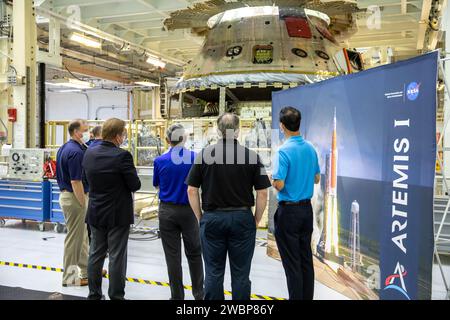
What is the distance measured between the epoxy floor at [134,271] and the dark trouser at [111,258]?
735mm

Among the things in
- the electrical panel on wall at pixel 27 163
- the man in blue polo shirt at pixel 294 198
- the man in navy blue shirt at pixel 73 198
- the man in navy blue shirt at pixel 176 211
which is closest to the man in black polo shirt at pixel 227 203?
the man in blue polo shirt at pixel 294 198

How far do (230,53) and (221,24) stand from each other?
1054 mm

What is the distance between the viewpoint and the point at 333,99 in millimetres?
5098

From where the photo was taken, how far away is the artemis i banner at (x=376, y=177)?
3.46 m

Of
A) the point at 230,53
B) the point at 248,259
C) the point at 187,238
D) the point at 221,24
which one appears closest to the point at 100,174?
the point at 187,238

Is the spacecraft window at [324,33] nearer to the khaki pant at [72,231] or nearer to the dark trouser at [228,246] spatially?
the khaki pant at [72,231]

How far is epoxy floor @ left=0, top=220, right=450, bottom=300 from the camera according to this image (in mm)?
5074

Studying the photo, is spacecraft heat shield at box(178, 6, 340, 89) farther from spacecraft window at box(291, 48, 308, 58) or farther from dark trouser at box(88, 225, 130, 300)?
dark trouser at box(88, 225, 130, 300)

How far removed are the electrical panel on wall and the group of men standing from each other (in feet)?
17.5

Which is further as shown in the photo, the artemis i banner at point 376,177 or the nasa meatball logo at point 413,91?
the nasa meatball logo at point 413,91

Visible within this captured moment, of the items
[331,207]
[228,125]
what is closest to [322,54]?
[331,207]

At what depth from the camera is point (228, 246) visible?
3.59 metres

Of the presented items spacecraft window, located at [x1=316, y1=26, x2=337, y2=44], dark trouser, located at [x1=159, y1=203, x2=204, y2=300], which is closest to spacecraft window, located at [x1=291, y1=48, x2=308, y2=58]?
spacecraft window, located at [x1=316, y1=26, x2=337, y2=44]
